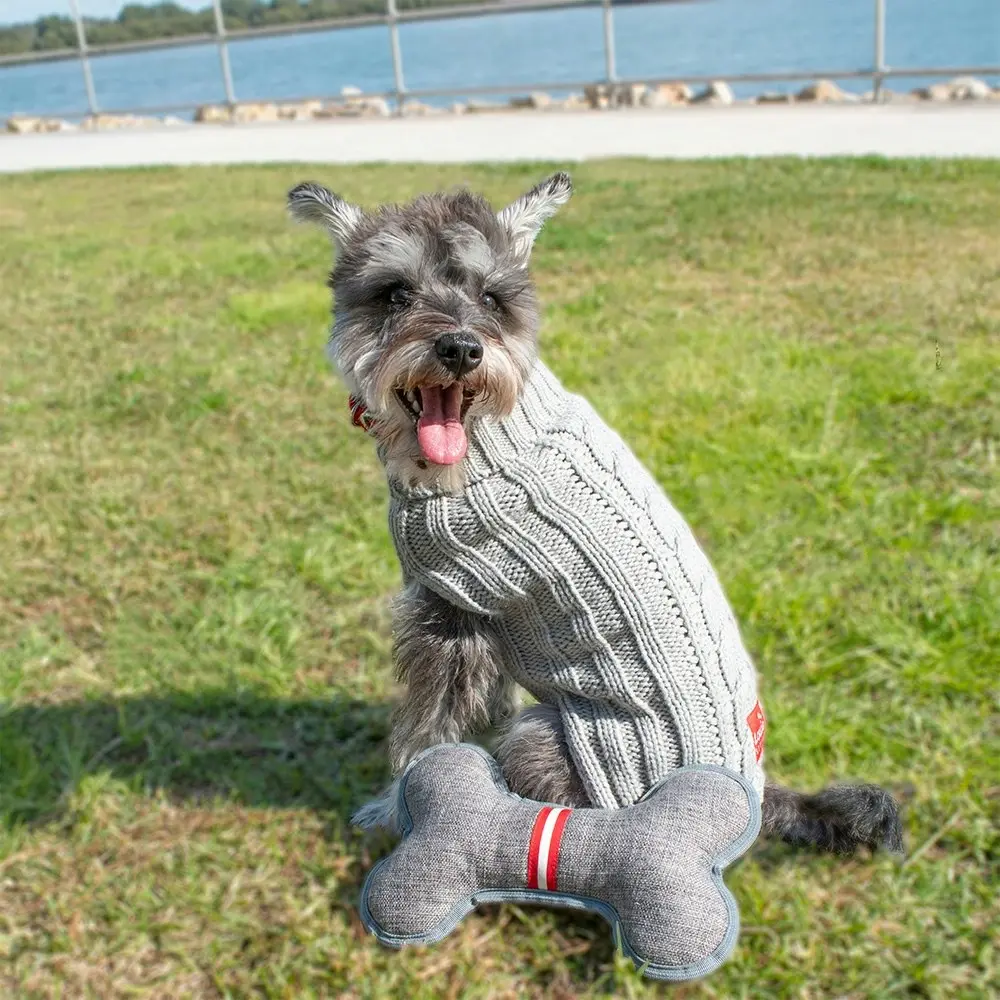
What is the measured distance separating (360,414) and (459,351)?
452 mm

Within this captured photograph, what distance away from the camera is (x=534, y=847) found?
257 centimetres

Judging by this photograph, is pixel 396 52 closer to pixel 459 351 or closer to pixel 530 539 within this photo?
pixel 459 351

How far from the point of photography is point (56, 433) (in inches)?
236

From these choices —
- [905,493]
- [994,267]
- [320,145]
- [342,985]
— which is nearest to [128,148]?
[320,145]

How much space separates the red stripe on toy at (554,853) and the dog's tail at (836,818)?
1.87ft

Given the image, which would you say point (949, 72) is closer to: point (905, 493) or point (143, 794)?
point (905, 493)

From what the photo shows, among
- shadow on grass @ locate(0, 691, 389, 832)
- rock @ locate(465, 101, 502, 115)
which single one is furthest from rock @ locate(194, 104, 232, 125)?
shadow on grass @ locate(0, 691, 389, 832)

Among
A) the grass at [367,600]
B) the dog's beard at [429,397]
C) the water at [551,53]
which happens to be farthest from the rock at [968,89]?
the dog's beard at [429,397]

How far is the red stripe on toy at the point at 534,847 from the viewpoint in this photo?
2.57 metres

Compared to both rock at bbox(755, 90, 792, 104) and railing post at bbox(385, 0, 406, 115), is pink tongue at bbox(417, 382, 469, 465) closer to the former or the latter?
rock at bbox(755, 90, 792, 104)

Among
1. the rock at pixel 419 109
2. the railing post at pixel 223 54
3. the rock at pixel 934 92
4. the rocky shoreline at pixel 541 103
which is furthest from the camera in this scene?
the railing post at pixel 223 54

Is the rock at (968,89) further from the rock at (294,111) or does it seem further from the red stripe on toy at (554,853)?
the red stripe on toy at (554,853)

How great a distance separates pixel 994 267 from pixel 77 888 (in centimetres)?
698

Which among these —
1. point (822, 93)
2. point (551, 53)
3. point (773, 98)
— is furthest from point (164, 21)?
point (822, 93)
